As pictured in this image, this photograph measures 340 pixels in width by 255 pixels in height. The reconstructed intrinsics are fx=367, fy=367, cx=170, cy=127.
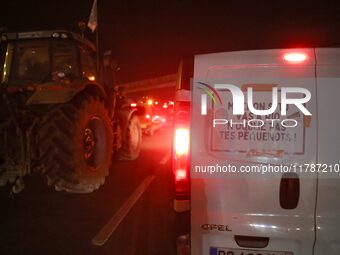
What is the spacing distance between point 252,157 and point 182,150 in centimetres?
53

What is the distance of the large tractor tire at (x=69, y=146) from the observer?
568cm

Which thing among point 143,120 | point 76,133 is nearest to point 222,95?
point 76,133

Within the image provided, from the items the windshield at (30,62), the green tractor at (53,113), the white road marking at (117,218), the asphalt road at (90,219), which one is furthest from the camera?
the windshield at (30,62)

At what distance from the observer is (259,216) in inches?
103

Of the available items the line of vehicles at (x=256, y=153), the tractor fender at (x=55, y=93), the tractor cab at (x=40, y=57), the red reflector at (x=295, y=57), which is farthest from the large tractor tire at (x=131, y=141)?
the red reflector at (x=295, y=57)

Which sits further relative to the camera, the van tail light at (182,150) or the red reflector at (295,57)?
the van tail light at (182,150)

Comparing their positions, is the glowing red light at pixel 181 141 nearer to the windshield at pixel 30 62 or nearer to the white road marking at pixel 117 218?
the white road marking at pixel 117 218

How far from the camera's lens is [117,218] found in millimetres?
5285

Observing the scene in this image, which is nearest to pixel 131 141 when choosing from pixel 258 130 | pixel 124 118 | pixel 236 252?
pixel 124 118

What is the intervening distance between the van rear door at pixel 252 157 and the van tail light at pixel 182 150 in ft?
0.25

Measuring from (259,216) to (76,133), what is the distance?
3882 mm

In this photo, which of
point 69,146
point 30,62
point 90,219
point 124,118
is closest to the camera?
point 90,219

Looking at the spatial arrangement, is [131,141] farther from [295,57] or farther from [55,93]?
[295,57]

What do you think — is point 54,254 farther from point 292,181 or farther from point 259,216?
point 292,181
